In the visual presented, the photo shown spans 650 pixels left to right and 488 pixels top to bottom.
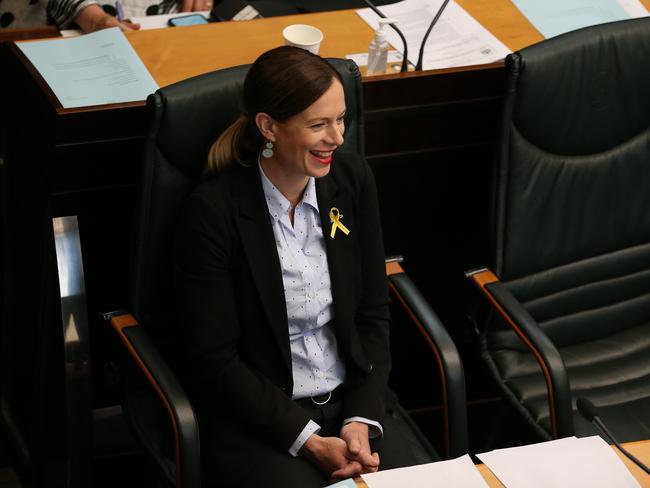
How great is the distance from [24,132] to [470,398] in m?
1.45

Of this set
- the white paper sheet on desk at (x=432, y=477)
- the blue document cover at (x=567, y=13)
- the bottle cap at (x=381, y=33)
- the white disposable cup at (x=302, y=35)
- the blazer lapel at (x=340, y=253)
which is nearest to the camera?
the white paper sheet on desk at (x=432, y=477)

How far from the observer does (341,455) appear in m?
2.00

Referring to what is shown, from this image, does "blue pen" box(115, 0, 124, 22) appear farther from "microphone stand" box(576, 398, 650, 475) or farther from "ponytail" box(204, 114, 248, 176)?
"microphone stand" box(576, 398, 650, 475)

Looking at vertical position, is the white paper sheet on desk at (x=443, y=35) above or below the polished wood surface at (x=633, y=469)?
above

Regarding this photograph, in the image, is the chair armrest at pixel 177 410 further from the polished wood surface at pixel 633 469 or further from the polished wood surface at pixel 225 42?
the polished wood surface at pixel 225 42

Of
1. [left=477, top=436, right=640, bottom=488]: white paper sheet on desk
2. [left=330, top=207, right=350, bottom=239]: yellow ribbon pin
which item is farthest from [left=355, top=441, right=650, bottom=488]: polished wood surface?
[left=330, top=207, right=350, bottom=239]: yellow ribbon pin

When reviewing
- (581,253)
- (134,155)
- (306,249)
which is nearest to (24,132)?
(134,155)

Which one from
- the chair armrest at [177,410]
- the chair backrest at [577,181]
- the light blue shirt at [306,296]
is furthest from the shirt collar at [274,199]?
the chair backrest at [577,181]

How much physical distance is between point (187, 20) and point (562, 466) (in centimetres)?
174

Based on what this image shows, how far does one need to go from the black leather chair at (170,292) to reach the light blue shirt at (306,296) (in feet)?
0.50

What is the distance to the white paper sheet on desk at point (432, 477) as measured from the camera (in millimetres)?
1667

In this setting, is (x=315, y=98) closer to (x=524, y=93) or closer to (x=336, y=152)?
(x=336, y=152)

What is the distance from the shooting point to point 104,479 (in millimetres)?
2740

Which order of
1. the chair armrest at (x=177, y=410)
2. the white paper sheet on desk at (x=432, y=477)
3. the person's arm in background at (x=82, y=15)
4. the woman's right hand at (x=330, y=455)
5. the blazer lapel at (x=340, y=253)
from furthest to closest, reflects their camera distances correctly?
1. the person's arm in background at (x=82, y=15)
2. the blazer lapel at (x=340, y=253)
3. the woman's right hand at (x=330, y=455)
4. the chair armrest at (x=177, y=410)
5. the white paper sheet on desk at (x=432, y=477)
